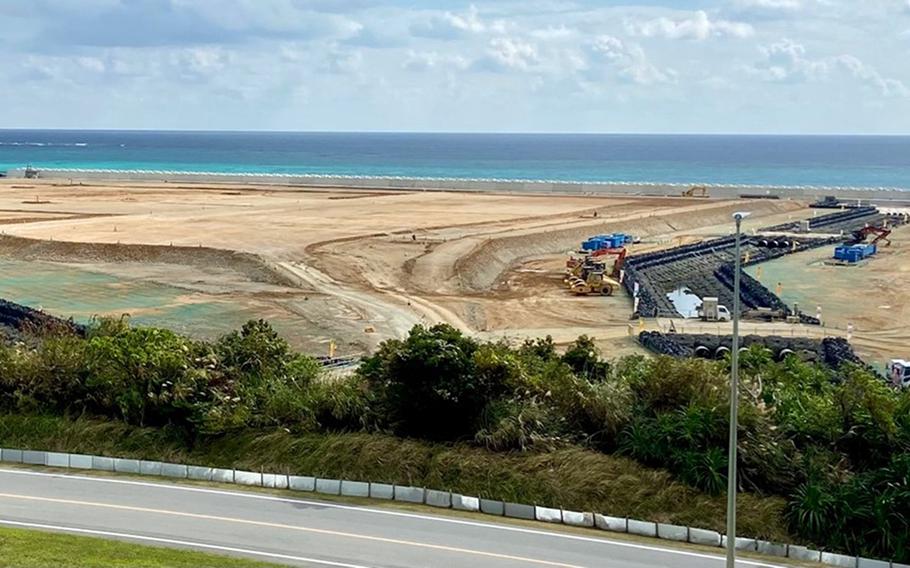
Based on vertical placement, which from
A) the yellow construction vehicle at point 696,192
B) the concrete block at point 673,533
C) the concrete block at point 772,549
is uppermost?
the yellow construction vehicle at point 696,192

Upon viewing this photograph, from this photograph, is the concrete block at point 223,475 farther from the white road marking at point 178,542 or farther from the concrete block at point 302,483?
the white road marking at point 178,542

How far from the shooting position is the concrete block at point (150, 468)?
27531 mm

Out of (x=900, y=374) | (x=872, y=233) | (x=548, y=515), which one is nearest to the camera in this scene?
(x=548, y=515)

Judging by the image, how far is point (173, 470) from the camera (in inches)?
1081

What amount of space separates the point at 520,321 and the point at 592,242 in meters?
29.2

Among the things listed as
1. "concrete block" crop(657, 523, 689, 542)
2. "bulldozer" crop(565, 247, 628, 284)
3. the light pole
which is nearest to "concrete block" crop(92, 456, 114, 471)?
"concrete block" crop(657, 523, 689, 542)

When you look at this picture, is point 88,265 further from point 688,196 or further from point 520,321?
point 688,196

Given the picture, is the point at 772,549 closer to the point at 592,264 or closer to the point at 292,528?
the point at 292,528

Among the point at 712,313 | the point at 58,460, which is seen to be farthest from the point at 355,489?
the point at 712,313

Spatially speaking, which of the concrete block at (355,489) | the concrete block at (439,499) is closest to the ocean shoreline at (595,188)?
the concrete block at (355,489)

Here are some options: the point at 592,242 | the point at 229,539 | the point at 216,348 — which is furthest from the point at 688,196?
the point at 229,539

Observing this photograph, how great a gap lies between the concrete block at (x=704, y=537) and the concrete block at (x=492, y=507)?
446 cm

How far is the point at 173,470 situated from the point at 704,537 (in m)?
13.7

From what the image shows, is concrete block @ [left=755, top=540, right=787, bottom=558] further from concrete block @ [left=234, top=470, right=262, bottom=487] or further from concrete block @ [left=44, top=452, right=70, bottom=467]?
concrete block @ [left=44, top=452, right=70, bottom=467]
